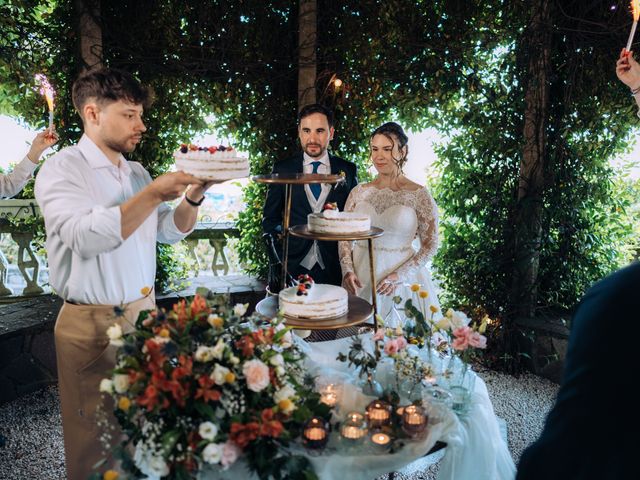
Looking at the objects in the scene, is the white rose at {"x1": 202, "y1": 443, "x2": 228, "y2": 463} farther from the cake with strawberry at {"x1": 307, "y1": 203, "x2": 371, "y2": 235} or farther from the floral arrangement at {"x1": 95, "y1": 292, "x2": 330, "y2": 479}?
the cake with strawberry at {"x1": 307, "y1": 203, "x2": 371, "y2": 235}

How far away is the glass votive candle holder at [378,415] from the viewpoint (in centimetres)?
196

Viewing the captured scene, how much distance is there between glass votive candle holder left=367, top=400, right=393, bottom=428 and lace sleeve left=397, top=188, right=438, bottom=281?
5.30ft

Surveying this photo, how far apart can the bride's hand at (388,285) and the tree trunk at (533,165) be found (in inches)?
64.6

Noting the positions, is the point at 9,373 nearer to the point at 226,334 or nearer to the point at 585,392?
the point at 226,334

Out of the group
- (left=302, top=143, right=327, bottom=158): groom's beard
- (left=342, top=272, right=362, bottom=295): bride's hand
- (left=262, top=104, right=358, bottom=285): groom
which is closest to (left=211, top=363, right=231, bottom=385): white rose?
(left=342, top=272, right=362, bottom=295): bride's hand

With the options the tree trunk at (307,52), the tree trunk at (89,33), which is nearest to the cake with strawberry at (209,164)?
the tree trunk at (89,33)

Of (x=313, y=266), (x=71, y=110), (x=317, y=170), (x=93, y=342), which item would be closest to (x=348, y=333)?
(x=313, y=266)

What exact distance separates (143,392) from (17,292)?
3.91 meters

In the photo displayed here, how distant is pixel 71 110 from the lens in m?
4.42

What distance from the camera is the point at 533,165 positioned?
4.39 metres

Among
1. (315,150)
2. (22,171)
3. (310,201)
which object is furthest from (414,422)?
(22,171)

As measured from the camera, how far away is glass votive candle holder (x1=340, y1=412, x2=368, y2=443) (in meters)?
1.90

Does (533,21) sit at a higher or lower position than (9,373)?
higher

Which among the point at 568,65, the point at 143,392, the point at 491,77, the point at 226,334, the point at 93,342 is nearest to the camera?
the point at 143,392
